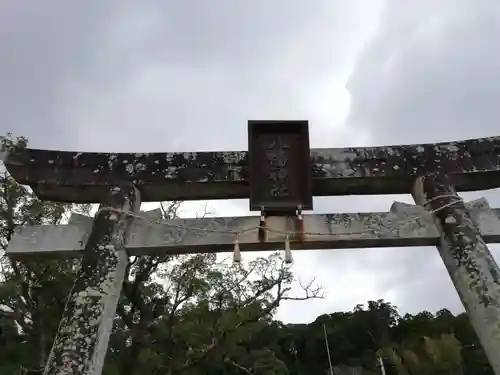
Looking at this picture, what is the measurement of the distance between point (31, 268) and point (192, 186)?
6.93 meters

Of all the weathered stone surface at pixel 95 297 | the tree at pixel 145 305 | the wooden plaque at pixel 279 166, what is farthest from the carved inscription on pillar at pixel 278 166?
the tree at pixel 145 305

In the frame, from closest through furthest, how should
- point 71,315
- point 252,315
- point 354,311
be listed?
point 71,315 < point 252,315 < point 354,311

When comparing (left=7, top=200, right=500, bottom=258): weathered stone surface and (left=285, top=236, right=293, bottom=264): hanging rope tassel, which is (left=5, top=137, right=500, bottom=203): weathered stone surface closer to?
(left=7, top=200, right=500, bottom=258): weathered stone surface

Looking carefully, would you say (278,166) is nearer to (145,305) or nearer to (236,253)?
(236,253)

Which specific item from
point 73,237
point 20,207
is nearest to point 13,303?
point 20,207

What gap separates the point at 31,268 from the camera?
943 centimetres

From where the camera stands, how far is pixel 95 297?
10.4 ft

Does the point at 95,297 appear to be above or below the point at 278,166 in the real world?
below

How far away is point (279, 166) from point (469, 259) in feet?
5.19

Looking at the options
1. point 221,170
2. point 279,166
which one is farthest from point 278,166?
point 221,170

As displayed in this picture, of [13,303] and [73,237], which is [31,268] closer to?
[13,303]

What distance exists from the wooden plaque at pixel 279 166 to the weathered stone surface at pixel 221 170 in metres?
0.15

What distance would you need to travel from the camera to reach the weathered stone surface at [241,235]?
142 inches

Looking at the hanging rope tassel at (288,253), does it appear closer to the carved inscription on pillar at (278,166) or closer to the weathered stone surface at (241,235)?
the weathered stone surface at (241,235)
